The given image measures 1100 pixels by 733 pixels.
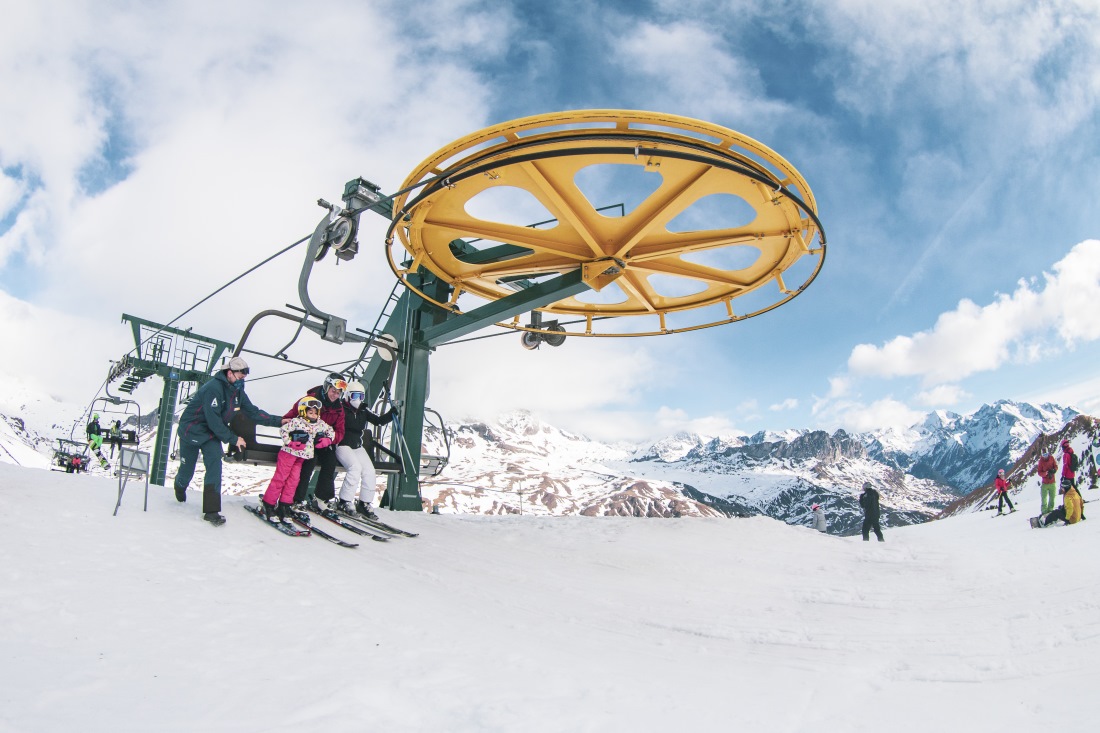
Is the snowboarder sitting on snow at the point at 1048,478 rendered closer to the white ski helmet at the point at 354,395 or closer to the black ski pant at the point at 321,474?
the white ski helmet at the point at 354,395

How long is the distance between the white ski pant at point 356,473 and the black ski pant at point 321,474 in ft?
0.49

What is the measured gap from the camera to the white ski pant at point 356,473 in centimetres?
878

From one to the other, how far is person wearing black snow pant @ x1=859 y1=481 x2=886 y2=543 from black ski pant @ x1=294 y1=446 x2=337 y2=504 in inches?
470

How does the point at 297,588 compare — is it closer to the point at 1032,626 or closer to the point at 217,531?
the point at 217,531

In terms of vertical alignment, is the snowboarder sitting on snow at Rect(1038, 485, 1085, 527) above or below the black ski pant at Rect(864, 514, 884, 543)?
above

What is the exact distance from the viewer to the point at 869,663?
476cm

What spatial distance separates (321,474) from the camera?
363 inches

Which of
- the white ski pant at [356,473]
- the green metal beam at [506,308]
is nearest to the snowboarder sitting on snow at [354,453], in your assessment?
the white ski pant at [356,473]

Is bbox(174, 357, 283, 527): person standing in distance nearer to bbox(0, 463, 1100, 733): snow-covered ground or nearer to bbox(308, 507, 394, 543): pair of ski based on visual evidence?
bbox(0, 463, 1100, 733): snow-covered ground

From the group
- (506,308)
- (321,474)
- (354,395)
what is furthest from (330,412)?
(506,308)

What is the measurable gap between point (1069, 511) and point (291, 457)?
51.7 ft

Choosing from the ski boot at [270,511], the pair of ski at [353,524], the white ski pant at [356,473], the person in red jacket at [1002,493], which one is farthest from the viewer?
the person in red jacket at [1002,493]

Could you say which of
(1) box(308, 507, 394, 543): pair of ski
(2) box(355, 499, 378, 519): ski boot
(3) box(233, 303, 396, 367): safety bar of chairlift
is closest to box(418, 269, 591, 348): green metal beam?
(3) box(233, 303, 396, 367): safety bar of chairlift

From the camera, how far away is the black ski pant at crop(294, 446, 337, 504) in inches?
314
